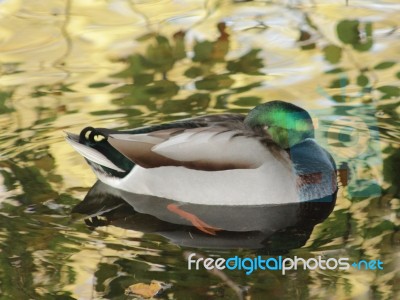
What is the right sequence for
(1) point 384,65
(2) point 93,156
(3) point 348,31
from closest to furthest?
(2) point 93,156 → (1) point 384,65 → (3) point 348,31

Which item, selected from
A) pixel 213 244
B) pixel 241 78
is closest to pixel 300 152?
pixel 213 244

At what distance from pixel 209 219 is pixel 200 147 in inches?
15.8

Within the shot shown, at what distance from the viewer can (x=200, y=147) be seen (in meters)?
7.16

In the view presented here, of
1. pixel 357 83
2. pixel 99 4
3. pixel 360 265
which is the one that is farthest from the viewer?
pixel 99 4

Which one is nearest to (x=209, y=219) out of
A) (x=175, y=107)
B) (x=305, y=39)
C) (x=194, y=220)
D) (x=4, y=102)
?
(x=194, y=220)

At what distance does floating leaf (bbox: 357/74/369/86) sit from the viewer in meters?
9.01

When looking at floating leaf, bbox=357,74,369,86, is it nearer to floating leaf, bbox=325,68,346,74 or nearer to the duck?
floating leaf, bbox=325,68,346,74

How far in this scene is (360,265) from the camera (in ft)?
20.7

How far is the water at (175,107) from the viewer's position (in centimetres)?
621

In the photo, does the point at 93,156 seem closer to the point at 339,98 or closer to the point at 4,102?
the point at 4,102

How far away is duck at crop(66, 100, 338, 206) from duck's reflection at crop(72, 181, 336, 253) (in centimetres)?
5

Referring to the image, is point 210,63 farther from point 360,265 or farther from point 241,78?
point 360,265

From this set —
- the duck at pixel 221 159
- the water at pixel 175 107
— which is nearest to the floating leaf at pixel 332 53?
the water at pixel 175 107

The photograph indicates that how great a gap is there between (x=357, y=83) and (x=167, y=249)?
9.61ft
